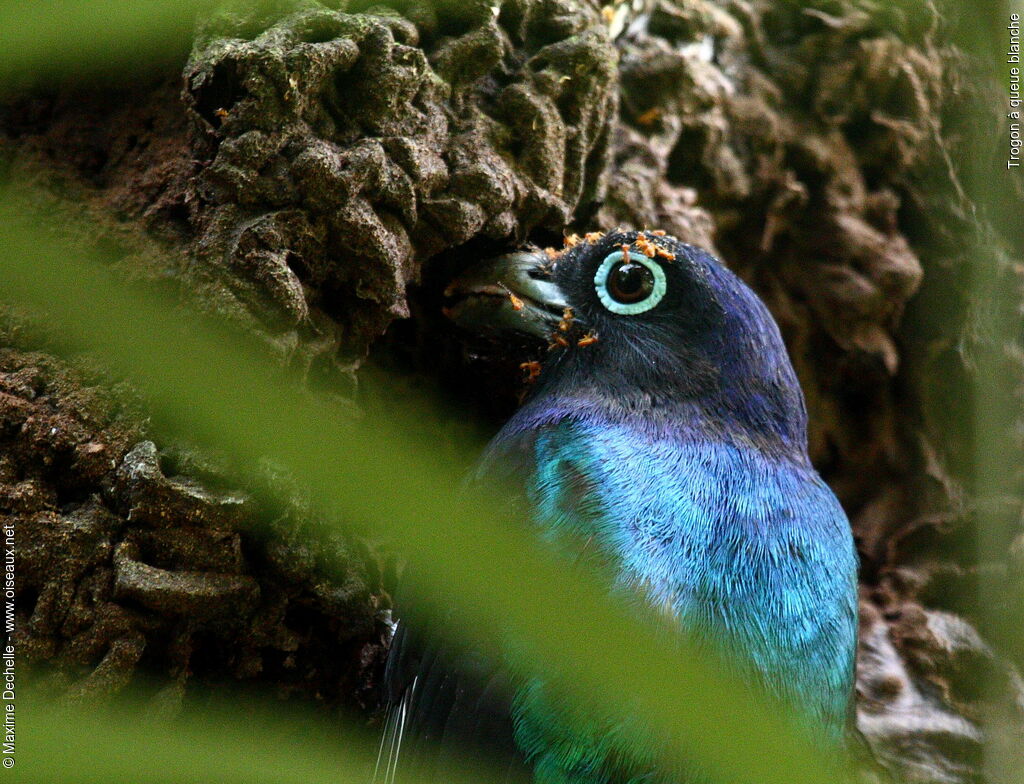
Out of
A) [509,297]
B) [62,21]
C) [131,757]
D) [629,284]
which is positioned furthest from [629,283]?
[131,757]

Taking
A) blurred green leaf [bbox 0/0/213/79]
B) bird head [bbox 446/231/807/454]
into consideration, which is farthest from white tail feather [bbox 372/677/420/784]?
blurred green leaf [bbox 0/0/213/79]

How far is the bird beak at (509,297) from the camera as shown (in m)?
3.12

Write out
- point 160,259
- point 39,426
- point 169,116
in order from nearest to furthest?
point 39,426, point 160,259, point 169,116

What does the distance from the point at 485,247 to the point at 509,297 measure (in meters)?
0.19

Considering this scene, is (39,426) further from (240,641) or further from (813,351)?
(813,351)

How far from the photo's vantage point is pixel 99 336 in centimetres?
104

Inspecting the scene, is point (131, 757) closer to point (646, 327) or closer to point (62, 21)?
point (62, 21)

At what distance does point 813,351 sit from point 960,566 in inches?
40.9

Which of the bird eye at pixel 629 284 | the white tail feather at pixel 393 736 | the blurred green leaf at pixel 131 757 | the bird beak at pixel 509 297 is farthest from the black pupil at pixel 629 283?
the blurred green leaf at pixel 131 757

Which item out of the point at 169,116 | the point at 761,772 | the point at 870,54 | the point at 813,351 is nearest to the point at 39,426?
the point at 169,116

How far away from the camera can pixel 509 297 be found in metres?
3.12

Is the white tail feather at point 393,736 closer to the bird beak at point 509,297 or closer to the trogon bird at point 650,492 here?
the trogon bird at point 650,492

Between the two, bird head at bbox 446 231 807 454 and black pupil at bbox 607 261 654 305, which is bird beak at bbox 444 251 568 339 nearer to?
bird head at bbox 446 231 807 454

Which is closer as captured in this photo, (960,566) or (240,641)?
(240,641)
